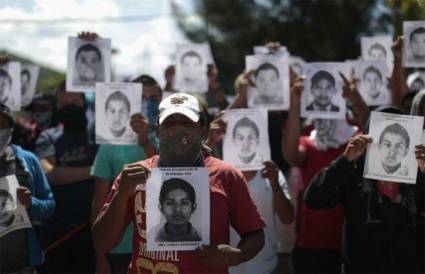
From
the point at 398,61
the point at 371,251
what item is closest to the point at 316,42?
the point at 398,61

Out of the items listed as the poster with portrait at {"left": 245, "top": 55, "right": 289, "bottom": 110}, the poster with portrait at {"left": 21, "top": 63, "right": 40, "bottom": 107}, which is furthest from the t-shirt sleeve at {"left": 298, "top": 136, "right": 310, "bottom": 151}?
the poster with portrait at {"left": 21, "top": 63, "right": 40, "bottom": 107}

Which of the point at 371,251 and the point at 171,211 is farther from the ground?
the point at 171,211

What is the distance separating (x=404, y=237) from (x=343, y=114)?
4.47 ft

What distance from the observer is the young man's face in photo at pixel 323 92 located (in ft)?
16.6

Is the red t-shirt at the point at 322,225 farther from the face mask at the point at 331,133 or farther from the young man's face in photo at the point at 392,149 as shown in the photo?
the young man's face in photo at the point at 392,149

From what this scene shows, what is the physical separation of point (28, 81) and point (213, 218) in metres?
3.75

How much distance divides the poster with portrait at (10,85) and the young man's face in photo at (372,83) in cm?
289

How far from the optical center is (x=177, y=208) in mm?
2768

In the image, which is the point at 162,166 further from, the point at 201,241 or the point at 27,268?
the point at 27,268

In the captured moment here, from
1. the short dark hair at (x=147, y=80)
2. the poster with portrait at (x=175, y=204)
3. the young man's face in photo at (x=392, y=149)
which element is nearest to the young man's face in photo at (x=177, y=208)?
the poster with portrait at (x=175, y=204)

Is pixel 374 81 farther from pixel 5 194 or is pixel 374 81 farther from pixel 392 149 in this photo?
pixel 5 194

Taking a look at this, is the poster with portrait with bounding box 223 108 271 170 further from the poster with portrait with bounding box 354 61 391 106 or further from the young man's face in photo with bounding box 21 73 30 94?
the young man's face in photo with bounding box 21 73 30 94

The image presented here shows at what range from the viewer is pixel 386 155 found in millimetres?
3756

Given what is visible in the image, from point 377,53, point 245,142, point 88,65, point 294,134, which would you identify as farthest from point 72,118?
point 377,53
